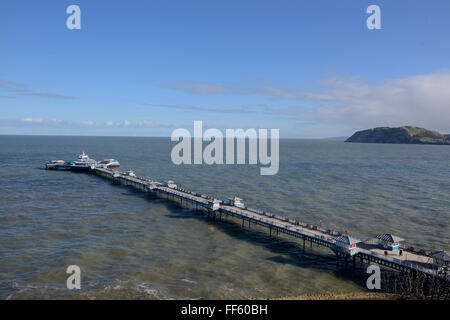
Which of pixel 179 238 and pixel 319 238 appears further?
pixel 179 238

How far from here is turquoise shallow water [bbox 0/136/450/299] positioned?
3659 centimetres

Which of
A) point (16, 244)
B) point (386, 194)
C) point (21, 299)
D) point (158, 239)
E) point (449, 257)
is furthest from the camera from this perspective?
point (386, 194)

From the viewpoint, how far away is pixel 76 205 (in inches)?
2785

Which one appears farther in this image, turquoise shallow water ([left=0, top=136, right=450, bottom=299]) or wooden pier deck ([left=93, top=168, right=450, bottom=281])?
wooden pier deck ([left=93, top=168, right=450, bottom=281])

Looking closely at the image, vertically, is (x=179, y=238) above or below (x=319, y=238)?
below

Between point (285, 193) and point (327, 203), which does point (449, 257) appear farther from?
point (285, 193)

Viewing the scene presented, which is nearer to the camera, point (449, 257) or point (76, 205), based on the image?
point (449, 257)

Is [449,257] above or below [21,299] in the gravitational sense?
above

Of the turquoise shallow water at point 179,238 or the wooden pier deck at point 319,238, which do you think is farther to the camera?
the wooden pier deck at point 319,238

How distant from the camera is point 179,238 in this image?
5238cm

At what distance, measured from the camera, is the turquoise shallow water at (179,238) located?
1441 inches

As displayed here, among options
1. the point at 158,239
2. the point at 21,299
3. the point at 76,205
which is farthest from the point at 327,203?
the point at 21,299
